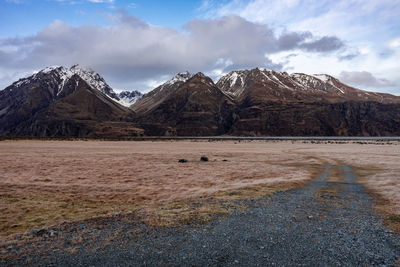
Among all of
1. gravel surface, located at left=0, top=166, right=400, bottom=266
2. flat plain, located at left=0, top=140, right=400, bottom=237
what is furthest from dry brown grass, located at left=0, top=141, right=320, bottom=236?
gravel surface, located at left=0, top=166, right=400, bottom=266

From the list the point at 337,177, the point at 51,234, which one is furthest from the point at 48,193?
the point at 337,177

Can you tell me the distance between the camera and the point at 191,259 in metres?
7.73

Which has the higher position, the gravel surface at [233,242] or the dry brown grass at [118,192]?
the gravel surface at [233,242]

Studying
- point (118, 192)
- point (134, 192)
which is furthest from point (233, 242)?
point (118, 192)

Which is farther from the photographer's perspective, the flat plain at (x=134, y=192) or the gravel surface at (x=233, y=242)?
the flat plain at (x=134, y=192)

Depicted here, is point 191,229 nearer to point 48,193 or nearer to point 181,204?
point 181,204

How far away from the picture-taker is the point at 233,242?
8.97m

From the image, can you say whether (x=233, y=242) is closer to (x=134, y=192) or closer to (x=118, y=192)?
(x=134, y=192)

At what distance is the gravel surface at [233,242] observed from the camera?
767cm

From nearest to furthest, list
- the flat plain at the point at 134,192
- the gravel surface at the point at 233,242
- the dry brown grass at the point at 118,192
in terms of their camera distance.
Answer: the gravel surface at the point at 233,242 < the flat plain at the point at 134,192 < the dry brown grass at the point at 118,192

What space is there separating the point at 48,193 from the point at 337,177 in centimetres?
2471

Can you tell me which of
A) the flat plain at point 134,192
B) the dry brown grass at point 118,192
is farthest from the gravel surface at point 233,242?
the dry brown grass at point 118,192

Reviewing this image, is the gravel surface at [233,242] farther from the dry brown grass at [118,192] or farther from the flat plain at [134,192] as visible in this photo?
the dry brown grass at [118,192]

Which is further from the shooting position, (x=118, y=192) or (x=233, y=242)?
(x=118, y=192)
